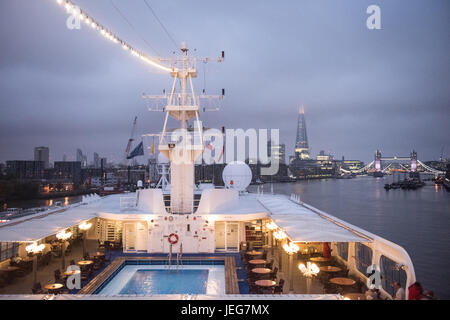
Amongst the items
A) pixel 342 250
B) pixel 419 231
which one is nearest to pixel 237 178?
pixel 342 250

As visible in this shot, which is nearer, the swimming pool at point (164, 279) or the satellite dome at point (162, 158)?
the swimming pool at point (164, 279)

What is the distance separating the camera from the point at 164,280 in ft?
37.6

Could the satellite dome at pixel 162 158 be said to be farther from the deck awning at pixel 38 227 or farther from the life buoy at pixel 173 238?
the life buoy at pixel 173 238

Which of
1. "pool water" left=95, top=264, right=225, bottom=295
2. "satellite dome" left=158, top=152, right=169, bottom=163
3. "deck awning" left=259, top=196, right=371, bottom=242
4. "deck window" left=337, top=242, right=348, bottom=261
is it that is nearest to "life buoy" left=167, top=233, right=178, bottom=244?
"pool water" left=95, top=264, right=225, bottom=295

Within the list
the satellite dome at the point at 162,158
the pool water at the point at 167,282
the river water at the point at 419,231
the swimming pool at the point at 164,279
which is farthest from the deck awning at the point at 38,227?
the river water at the point at 419,231

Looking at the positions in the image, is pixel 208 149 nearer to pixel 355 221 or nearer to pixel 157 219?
pixel 157 219

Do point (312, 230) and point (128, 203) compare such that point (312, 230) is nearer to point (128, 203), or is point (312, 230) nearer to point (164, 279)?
point (164, 279)

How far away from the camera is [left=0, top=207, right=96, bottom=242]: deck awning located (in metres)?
9.56

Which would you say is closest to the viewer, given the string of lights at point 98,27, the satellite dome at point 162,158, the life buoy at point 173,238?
the string of lights at point 98,27

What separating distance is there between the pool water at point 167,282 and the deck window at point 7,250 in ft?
16.6

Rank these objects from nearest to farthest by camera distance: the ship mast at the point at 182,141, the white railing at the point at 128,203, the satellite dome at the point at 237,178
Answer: the ship mast at the point at 182,141 → the white railing at the point at 128,203 → the satellite dome at the point at 237,178

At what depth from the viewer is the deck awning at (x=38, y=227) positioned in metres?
9.56

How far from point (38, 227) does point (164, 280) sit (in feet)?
15.8
